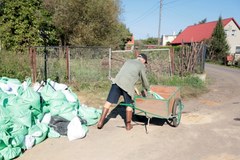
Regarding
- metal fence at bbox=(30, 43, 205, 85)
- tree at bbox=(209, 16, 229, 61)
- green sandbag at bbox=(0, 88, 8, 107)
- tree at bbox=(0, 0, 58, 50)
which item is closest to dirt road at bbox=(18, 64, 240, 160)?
green sandbag at bbox=(0, 88, 8, 107)

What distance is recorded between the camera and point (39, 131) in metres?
4.61

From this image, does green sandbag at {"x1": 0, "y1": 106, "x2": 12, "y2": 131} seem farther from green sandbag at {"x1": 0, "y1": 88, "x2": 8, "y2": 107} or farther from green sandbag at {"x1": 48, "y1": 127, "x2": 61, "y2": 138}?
green sandbag at {"x1": 48, "y1": 127, "x2": 61, "y2": 138}

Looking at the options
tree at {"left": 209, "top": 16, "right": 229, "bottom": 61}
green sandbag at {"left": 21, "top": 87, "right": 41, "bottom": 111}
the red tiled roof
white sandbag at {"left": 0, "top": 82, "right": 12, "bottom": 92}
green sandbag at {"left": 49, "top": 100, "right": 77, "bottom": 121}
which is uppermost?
the red tiled roof

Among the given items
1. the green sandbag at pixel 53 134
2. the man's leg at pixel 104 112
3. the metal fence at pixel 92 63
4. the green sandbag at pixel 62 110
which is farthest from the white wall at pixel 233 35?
the green sandbag at pixel 53 134

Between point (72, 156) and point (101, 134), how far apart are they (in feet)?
3.57

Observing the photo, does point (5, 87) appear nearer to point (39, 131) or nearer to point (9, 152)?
point (39, 131)

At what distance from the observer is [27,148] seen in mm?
4324

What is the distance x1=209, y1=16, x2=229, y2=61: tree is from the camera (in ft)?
97.6

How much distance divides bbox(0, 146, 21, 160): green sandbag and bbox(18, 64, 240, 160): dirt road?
14 cm

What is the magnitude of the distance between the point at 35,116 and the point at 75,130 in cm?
84

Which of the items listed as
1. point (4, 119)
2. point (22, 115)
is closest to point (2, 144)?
point (4, 119)

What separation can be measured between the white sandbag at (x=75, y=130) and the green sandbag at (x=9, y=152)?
1.01 meters

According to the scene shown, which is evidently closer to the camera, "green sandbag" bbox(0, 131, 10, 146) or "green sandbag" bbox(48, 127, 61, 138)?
"green sandbag" bbox(0, 131, 10, 146)

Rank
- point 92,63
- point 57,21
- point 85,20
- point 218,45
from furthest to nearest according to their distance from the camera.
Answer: point 218,45 → point 57,21 → point 85,20 → point 92,63
